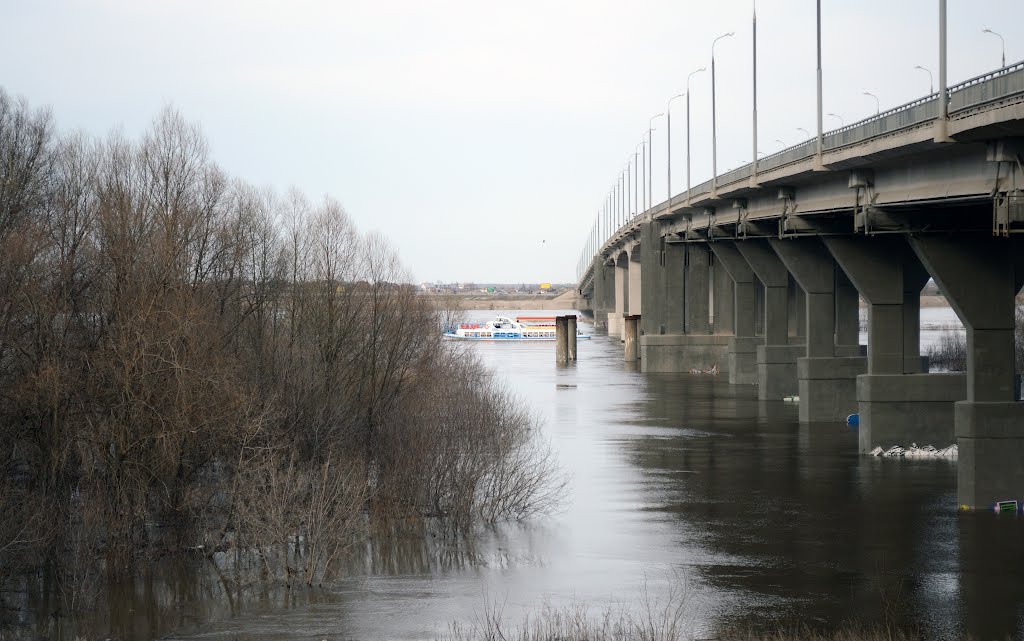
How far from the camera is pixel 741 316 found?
7031 cm

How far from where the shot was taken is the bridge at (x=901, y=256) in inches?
1104

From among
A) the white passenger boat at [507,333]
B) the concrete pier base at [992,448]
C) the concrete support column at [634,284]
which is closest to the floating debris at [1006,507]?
the concrete pier base at [992,448]

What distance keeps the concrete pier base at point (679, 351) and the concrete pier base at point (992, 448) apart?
169ft

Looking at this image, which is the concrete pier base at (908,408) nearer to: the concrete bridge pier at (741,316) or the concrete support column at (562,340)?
the concrete bridge pier at (741,316)

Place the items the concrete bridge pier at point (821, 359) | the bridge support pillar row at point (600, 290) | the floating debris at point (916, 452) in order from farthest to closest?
the bridge support pillar row at point (600, 290), the concrete bridge pier at point (821, 359), the floating debris at point (916, 452)

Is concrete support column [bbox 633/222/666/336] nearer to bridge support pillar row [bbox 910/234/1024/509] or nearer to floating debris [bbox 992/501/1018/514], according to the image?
bridge support pillar row [bbox 910/234/1024/509]

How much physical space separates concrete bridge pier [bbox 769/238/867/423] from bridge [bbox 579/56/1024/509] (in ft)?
0.18

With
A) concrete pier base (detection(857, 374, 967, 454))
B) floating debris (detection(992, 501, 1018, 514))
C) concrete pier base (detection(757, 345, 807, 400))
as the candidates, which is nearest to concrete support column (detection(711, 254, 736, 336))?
concrete pier base (detection(757, 345, 807, 400))

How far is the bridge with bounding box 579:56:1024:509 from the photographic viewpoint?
1104 inches

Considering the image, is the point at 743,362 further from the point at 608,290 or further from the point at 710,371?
the point at 608,290

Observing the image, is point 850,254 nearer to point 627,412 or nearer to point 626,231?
point 627,412

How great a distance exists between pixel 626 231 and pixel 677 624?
295 feet

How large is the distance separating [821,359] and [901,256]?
761 cm

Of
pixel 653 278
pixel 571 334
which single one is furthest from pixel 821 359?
pixel 571 334
